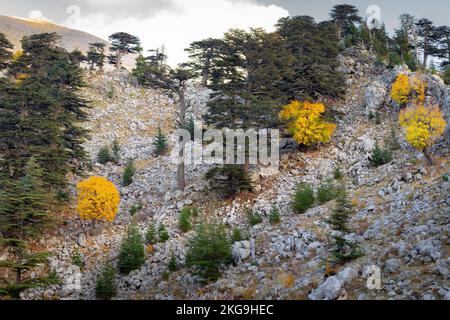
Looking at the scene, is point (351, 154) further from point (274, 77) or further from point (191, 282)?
point (191, 282)

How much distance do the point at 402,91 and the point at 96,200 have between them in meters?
29.5

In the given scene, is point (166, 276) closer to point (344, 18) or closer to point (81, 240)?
point (81, 240)

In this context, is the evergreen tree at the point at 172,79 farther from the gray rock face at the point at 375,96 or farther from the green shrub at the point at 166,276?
the gray rock face at the point at 375,96

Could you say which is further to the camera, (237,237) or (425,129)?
(425,129)

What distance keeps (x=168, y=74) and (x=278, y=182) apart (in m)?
13.3

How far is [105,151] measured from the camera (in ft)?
131

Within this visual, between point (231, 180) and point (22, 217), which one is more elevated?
point (231, 180)

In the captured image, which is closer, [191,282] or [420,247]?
[420,247]

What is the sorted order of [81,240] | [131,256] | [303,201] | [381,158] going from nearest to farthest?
1. [131,256]
2. [303,201]
3. [81,240]
4. [381,158]

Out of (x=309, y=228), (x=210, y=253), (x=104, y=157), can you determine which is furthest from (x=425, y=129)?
(x=104, y=157)

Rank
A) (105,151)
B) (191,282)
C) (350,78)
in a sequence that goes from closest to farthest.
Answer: (191,282)
(105,151)
(350,78)

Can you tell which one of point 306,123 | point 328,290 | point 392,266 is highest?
point 306,123

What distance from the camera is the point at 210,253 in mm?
17344
